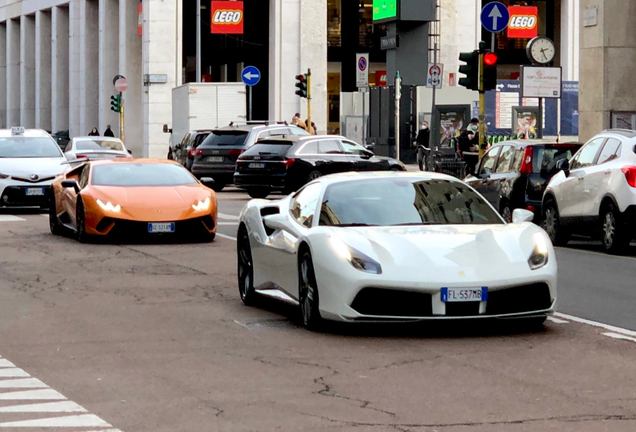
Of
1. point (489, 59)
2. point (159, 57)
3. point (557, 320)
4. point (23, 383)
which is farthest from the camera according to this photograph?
point (159, 57)

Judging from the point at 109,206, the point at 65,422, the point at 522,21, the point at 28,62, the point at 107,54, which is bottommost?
the point at 65,422

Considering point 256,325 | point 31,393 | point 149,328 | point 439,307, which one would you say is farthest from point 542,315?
point 31,393

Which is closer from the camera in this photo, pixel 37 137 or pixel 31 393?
pixel 31 393

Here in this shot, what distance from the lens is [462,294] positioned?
398 inches

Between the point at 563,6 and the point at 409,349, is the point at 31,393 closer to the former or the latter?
the point at 409,349

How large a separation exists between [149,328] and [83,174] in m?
10.5

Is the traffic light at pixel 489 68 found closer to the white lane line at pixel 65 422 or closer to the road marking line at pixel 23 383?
the road marking line at pixel 23 383

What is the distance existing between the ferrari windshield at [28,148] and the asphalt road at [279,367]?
572 inches

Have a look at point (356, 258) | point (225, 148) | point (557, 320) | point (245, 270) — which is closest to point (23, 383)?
point (356, 258)

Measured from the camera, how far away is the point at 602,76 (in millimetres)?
32031

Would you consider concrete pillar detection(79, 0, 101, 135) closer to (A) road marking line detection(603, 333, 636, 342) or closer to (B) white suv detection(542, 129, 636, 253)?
(B) white suv detection(542, 129, 636, 253)

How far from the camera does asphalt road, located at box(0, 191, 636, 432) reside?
721 centimetres

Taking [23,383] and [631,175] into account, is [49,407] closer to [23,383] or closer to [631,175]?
[23,383]

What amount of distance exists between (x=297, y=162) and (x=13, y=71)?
68400mm
